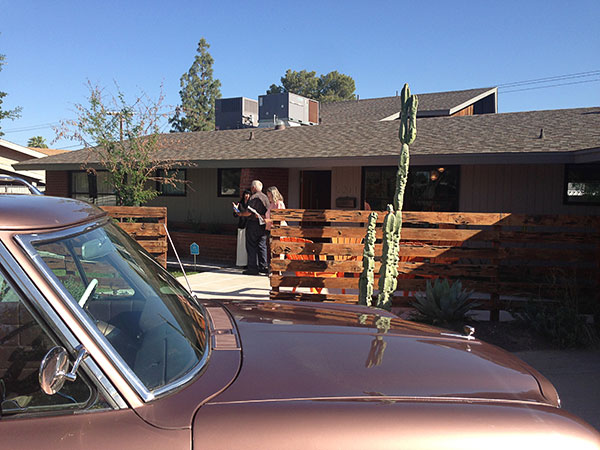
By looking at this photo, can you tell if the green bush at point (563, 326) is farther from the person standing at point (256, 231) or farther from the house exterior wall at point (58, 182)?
the house exterior wall at point (58, 182)

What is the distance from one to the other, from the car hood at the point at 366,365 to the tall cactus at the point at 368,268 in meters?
4.14

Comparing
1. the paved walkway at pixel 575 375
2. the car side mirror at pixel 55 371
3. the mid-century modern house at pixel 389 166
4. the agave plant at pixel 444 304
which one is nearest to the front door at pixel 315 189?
the mid-century modern house at pixel 389 166

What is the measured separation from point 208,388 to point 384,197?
39.0ft

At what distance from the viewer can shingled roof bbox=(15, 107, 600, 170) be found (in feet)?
35.2

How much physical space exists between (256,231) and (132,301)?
8.71m

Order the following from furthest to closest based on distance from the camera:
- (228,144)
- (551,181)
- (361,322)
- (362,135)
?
(228,144) → (362,135) → (551,181) → (361,322)

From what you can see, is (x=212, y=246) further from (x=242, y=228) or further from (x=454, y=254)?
(x=454, y=254)

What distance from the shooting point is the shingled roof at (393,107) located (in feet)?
73.0

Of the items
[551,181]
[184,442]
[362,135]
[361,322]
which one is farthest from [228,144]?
[184,442]

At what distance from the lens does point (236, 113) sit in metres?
26.6

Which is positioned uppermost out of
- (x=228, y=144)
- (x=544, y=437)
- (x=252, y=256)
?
(x=228, y=144)

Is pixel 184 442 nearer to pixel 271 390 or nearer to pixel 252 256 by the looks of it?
pixel 271 390

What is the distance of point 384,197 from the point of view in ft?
43.4

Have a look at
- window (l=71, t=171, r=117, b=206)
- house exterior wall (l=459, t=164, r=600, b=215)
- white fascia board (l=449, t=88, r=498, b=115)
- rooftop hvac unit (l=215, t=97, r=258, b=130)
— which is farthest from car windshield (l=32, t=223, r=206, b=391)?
rooftop hvac unit (l=215, t=97, r=258, b=130)
